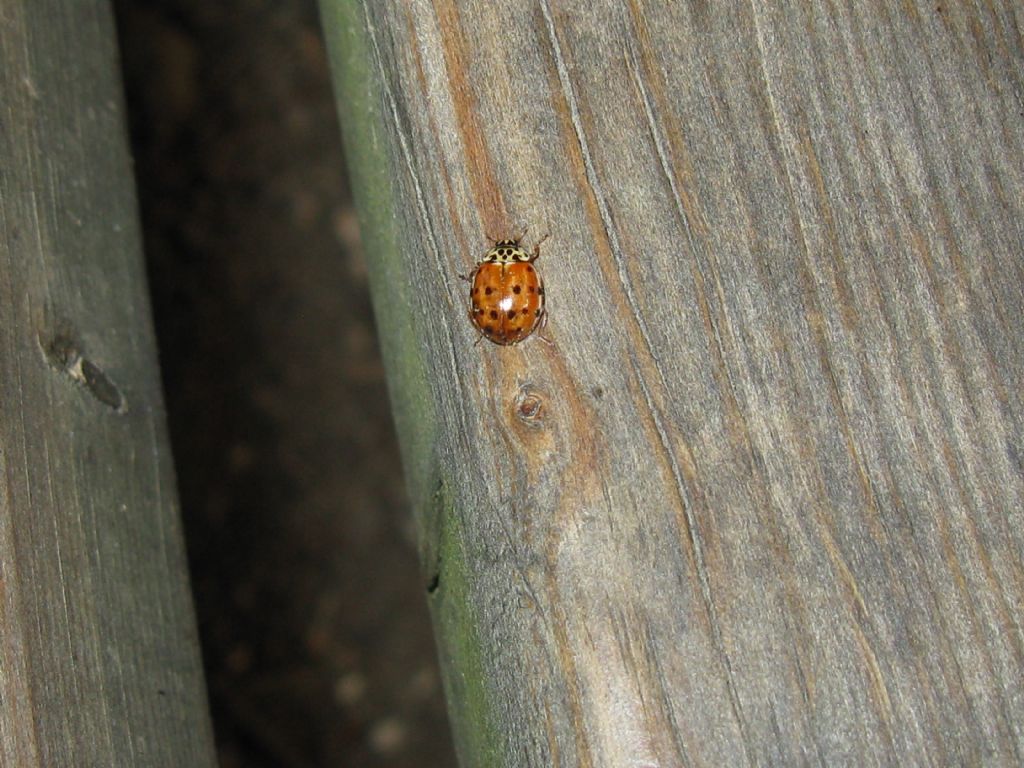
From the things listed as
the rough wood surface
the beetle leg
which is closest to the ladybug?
A: the beetle leg

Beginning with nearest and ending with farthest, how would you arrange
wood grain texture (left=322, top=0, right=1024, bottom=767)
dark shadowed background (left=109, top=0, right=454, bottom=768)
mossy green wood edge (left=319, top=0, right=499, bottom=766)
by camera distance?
wood grain texture (left=322, top=0, right=1024, bottom=767) < mossy green wood edge (left=319, top=0, right=499, bottom=766) < dark shadowed background (left=109, top=0, right=454, bottom=768)

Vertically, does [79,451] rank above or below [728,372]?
above

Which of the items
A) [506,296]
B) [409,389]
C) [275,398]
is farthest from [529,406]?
[275,398]

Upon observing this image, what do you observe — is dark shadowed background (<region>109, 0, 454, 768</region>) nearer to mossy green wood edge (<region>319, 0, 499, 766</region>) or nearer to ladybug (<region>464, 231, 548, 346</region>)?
mossy green wood edge (<region>319, 0, 499, 766</region>)

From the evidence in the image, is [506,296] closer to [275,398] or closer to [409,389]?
[409,389]


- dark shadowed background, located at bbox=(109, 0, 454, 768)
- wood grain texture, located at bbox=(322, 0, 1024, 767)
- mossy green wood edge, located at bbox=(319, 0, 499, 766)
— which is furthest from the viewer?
dark shadowed background, located at bbox=(109, 0, 454, 768)

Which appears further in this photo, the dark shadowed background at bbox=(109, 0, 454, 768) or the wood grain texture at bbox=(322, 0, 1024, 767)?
the dark shadowed background at bbox=(109, 0, 454, 768)

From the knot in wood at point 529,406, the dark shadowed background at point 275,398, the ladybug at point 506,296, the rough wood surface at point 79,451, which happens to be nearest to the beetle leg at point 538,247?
the ladybug at point 506,296
